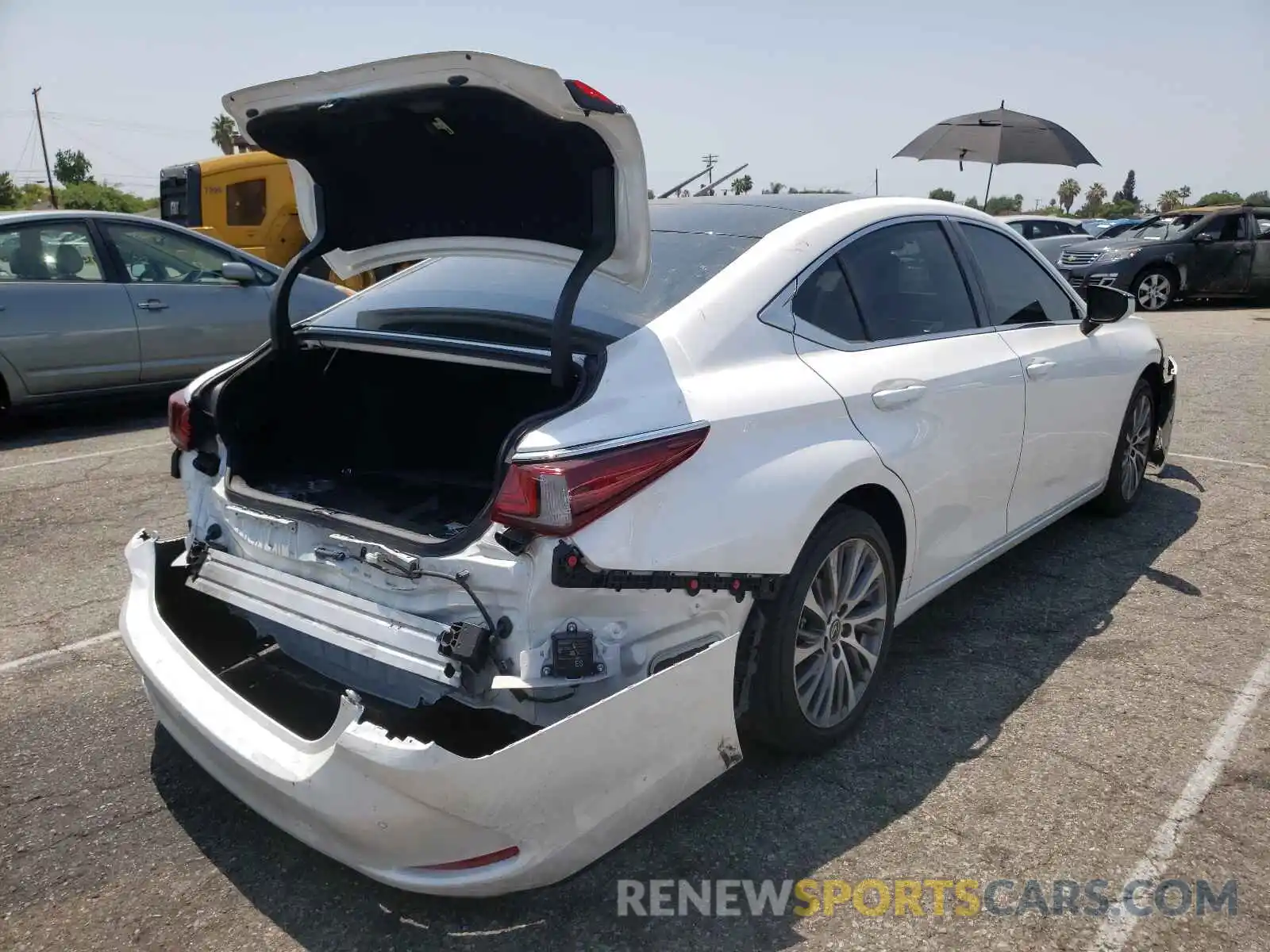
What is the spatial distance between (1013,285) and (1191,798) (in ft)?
6.99

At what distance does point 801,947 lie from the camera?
2338mm

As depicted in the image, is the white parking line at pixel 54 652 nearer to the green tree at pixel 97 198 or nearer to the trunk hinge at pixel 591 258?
the trunk hinge at pixel 591 258

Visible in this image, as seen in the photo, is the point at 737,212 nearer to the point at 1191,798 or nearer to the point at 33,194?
the point at 1191,798

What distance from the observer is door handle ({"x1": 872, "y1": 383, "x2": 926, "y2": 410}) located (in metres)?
3.09

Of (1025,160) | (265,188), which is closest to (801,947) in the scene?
(1025,160)

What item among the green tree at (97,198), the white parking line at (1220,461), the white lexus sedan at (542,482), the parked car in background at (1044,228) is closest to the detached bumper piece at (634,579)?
the white lexus sedan at (542,482)

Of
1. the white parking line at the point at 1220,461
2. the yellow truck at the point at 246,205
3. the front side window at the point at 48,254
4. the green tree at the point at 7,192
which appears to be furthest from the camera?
the green tree at the point at 7,192

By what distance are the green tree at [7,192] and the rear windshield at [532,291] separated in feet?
A: 196

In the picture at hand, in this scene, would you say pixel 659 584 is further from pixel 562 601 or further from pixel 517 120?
pixel 517 120

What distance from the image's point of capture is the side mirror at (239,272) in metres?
7.73

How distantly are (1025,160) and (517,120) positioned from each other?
10.5 m

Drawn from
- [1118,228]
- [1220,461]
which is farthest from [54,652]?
[1118,228]

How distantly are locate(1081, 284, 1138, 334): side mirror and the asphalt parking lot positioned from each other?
1.11 metres

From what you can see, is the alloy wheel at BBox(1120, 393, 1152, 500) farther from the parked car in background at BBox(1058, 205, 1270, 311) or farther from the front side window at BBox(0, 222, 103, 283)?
the parked car in background at BBox(1058, 205, 1270, 311)
